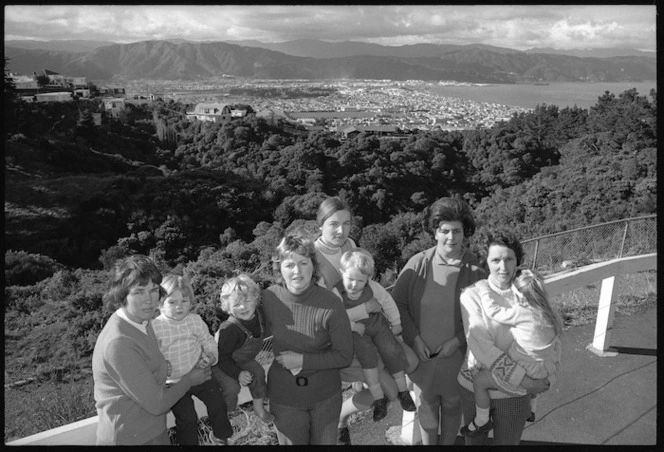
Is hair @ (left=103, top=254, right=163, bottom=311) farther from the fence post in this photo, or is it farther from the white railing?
the fence post

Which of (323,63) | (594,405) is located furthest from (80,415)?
(323,63)

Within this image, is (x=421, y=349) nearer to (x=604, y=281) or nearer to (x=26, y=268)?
(x=604, y=281)

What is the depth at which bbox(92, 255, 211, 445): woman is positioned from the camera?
182 centimetres

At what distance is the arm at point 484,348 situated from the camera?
221 cm

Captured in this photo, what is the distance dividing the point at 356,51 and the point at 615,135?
53.6 feet

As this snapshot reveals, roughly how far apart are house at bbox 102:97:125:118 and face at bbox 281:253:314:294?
35.5 meters

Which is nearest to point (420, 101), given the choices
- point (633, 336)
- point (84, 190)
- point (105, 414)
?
point (84, 190)

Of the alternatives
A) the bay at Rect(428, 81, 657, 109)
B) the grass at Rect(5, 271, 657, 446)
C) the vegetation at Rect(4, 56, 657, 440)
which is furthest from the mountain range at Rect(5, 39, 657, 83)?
the grass at Rect(5, 271, 657, 446)

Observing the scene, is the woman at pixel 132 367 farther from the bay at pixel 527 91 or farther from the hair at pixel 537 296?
the bay at pixel 527 91

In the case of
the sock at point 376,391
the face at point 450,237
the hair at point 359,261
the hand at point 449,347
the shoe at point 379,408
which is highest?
the face at point 450,237

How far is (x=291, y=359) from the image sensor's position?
6.97 ft

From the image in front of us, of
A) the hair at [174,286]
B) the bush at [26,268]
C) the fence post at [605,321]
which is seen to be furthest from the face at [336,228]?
the bush at [26,268]

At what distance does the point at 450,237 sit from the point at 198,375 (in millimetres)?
1243

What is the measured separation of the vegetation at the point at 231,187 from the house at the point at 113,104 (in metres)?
0.58
